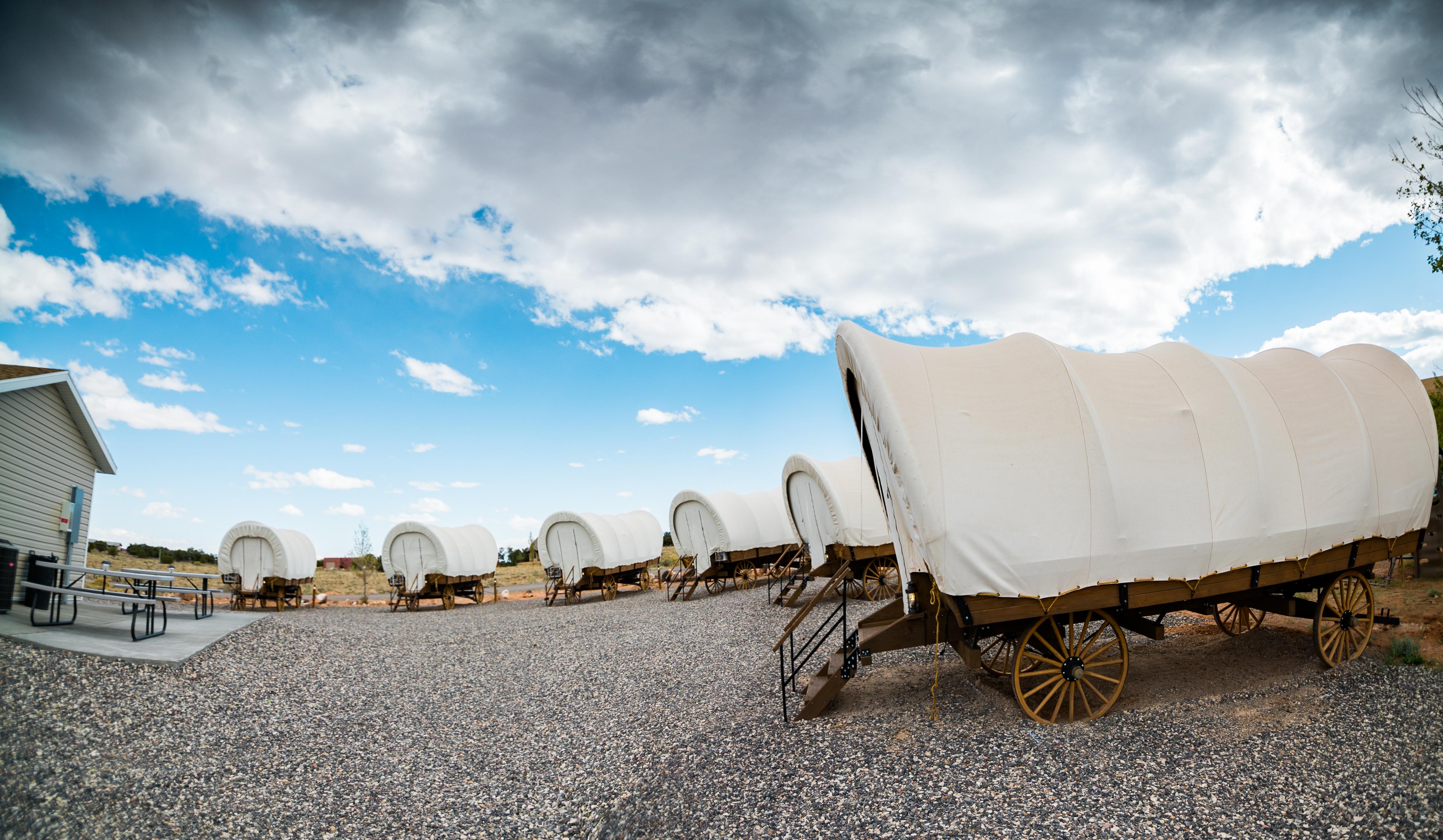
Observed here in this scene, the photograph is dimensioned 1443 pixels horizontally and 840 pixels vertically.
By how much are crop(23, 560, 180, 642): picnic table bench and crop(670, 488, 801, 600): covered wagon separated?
12.3 metres

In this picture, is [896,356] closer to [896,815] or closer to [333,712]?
[896,815]

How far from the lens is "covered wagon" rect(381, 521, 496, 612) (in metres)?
19.9

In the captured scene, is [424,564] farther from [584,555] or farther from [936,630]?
[936,630]

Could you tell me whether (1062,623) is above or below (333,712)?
above

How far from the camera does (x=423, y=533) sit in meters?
20.0

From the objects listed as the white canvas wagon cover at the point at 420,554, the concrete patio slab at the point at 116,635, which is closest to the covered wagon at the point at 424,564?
the white canvas wagon cover at the point at 420,554

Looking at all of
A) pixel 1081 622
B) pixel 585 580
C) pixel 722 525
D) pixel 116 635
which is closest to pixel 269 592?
pixel 585 580

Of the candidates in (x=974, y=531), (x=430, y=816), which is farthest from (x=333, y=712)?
(x=974, y=531)

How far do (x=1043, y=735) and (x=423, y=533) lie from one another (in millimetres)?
18910

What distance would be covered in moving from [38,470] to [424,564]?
922 centimetres

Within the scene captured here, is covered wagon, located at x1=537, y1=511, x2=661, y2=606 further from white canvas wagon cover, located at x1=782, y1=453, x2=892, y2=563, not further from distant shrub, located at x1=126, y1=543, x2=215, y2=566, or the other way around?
distant shrub, located at x1=126, y1=543, x2=215, y2=566

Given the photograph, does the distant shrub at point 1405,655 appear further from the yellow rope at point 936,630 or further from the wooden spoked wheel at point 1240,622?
the yellow rope at point 936,630

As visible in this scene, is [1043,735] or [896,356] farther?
[896,356]

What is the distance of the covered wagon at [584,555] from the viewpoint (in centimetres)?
2017
